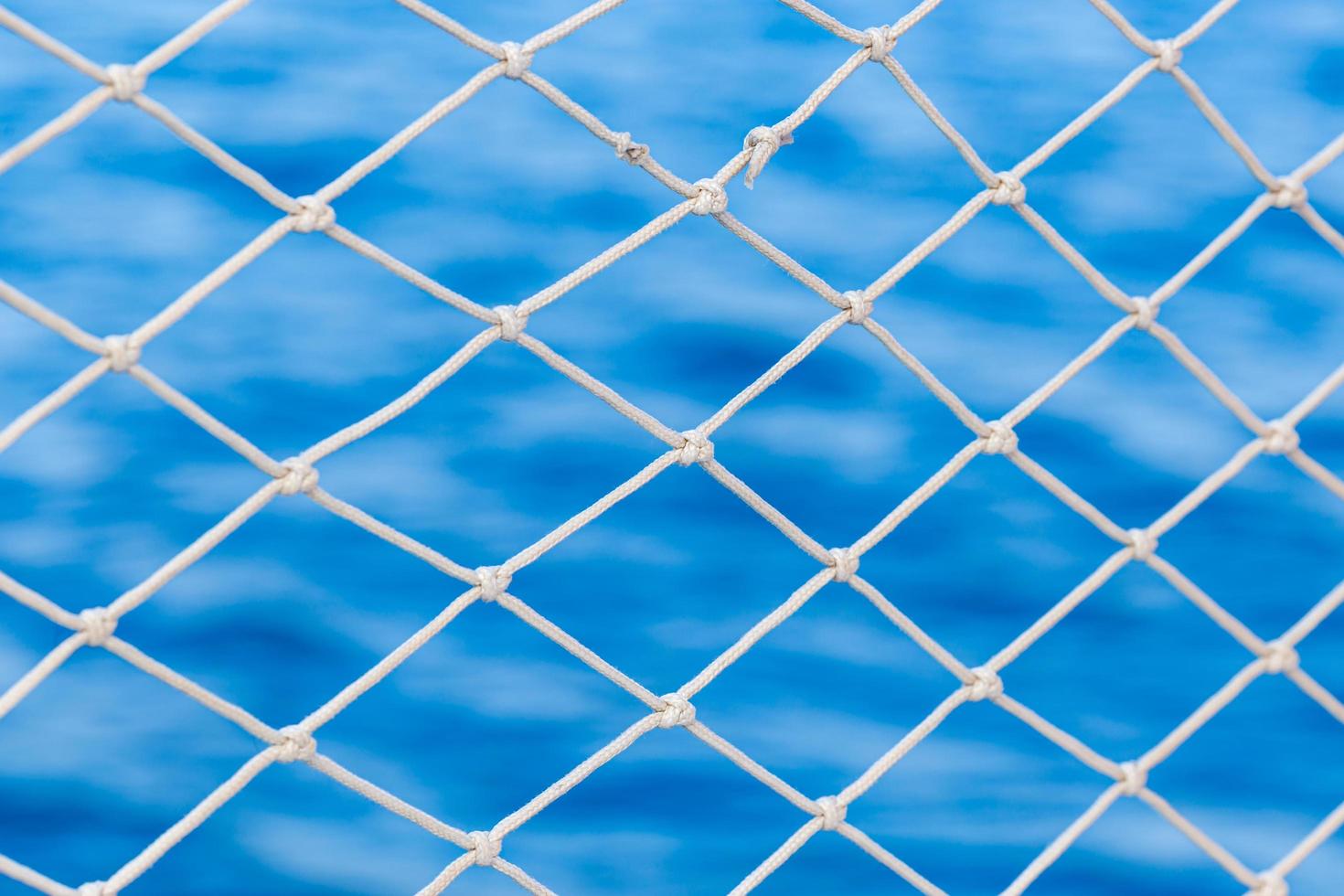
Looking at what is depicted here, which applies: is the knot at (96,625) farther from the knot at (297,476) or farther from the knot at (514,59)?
the knot at (514,59)

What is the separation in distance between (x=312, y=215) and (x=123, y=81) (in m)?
0.11

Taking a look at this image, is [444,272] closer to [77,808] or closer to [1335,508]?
[77,808]

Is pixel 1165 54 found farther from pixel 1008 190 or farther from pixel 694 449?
→ pixel 694 449

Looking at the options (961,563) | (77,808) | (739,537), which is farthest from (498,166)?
(77,808)

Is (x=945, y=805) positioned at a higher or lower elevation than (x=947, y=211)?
lower

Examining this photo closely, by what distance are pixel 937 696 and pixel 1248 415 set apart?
978 millimetres

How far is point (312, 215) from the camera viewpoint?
789 mm

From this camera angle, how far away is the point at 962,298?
251 centimetres

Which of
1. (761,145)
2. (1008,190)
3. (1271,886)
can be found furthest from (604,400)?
(1271,886)

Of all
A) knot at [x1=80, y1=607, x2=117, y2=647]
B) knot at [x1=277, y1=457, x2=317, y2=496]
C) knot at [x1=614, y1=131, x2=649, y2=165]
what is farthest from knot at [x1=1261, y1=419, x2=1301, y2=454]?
knot at [x1=80, y1=607, x2=117, y2=647]

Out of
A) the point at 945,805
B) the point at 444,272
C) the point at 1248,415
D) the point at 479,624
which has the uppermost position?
the point at 444,272

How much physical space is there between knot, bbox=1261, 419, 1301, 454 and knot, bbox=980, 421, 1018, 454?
8.1 inches

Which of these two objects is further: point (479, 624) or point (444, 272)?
point (444, 272)

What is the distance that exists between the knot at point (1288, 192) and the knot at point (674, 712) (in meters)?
0.54
